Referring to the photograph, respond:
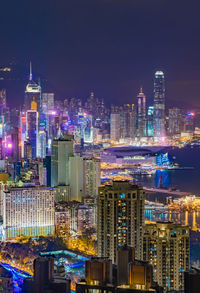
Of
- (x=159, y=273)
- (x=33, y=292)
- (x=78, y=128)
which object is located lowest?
(x=159, y=273)

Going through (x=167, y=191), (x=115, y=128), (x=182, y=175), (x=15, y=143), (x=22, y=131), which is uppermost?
(x=115, y=128)

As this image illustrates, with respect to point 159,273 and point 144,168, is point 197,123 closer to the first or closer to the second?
point 144,168

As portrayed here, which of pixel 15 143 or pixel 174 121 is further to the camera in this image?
pixel 174 121

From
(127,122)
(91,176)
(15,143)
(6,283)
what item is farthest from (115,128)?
(6,283)

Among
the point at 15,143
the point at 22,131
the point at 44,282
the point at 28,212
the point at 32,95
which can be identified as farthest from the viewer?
the point at 22,131

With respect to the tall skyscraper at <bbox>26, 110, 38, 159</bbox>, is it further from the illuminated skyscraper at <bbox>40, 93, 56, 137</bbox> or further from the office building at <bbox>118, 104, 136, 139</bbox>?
the office building at <bbox>118, 104, 136, 139</bbox>

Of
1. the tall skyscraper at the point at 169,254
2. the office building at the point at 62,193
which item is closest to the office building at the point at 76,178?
the office building at the point at 62,193

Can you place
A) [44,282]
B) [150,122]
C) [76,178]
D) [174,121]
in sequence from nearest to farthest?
[44,282] < [76,178] < [174,121] < [150,122]

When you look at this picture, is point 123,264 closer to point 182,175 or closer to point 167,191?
point 167,191

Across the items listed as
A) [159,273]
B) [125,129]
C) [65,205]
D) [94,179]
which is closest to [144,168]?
[125,129]
